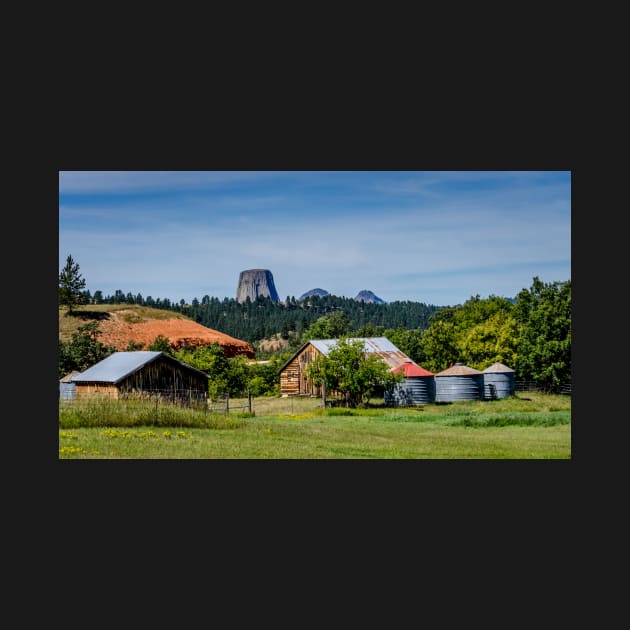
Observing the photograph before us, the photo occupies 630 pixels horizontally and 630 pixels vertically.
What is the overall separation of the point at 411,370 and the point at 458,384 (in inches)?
39.4

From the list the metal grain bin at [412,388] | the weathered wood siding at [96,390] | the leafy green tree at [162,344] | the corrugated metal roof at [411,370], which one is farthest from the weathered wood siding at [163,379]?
the corrugated metal roof at [411,370]

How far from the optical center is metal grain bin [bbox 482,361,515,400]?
631 inches

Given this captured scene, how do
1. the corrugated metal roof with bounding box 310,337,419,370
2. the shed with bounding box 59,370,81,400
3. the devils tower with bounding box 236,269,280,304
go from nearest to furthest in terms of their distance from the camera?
1. the shed with bounding box 59,370,81,400
2. the devils tower with bounding box 236,269,280,304
3. the corrugated metal roof with bounding box 310,337,419,370

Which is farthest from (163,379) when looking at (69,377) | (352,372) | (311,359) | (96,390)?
(352,372)

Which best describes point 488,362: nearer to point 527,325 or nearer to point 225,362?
point 527,325

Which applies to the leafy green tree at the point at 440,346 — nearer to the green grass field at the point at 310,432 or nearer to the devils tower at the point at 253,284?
the green grass field at the point at 310,432

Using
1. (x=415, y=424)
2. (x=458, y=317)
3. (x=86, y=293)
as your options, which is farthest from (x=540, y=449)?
(x=86, y=293)

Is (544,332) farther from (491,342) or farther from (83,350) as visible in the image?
(83,350)

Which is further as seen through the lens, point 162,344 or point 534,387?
point 534,387

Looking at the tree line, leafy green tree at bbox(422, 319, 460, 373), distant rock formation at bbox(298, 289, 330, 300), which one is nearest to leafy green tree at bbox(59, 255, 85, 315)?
the tree line

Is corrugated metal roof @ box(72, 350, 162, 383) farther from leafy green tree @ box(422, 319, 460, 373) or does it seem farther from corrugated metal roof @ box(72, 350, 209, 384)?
leafy green tree @ box(422, 319, 460, 373)

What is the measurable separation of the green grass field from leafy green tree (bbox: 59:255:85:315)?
5.44 ft

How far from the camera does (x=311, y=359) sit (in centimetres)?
1659

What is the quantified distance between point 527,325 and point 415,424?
9.68 feet
